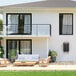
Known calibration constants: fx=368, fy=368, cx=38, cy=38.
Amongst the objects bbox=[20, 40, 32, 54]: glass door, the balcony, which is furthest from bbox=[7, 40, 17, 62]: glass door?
the balcony

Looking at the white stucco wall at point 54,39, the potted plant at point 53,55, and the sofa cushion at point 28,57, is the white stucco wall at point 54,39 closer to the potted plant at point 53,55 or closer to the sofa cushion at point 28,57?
the potted plant at point 53,55

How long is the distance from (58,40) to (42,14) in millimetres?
2975

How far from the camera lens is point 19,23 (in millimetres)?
36250

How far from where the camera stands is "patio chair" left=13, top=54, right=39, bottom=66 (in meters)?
30.6

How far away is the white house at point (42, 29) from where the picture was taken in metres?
35.4

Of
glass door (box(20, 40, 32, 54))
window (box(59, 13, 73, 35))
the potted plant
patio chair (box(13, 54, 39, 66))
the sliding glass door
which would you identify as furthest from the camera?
window (box(59, 13, 73, 35))

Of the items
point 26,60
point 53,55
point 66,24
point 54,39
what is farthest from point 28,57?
point 66,24

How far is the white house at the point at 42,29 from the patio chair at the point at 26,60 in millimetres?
2752

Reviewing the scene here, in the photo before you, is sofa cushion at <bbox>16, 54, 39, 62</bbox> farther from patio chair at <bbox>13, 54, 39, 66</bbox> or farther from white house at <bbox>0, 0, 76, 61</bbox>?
white house at <bbox>0, 0, 76, 61</bbox>

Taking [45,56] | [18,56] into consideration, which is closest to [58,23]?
[45,56]

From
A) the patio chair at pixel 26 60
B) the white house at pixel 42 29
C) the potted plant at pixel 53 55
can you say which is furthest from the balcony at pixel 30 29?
the patio chair at pixel 26 60

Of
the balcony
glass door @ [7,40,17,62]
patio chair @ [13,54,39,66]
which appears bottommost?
patio chair @ [13,54,39,66]

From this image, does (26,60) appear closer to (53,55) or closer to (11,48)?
(53,55)

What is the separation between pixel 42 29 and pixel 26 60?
16.4 ft
